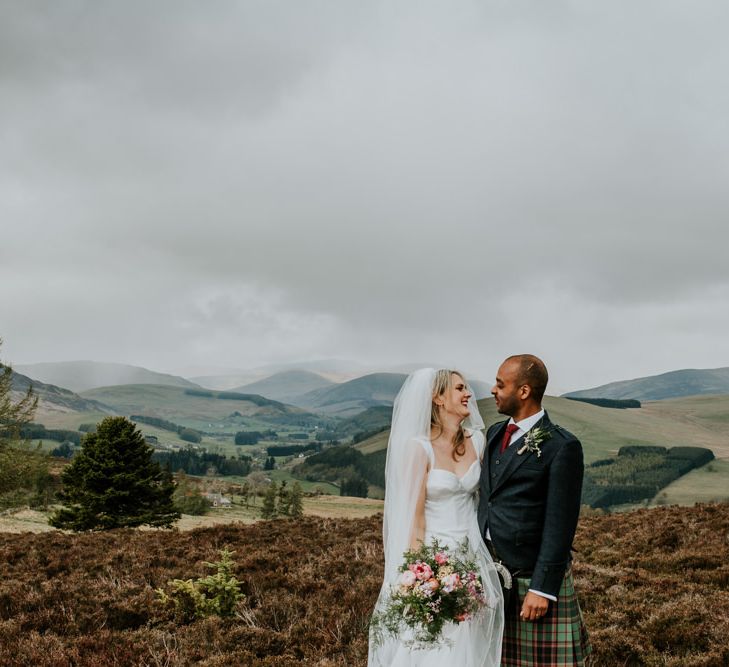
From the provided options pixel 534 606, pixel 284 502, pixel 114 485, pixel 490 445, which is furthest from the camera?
pixel 284 502

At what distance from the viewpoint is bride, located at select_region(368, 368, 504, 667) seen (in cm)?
466

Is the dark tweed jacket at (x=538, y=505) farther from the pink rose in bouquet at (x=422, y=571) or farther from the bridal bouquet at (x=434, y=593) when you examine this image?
the pink rose in bouquet at (x=422, y=571)

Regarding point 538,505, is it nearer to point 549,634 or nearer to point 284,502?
point 549,634

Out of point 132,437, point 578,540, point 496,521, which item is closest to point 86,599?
point 496,521

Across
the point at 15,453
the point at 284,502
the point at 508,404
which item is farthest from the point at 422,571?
the point at 284,502

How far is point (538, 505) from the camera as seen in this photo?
4.21 metres

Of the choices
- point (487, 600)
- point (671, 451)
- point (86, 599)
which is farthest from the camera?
point (671, 451)

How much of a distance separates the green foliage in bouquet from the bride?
15.5 ft

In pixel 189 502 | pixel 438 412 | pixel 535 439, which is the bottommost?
pixel 189 502

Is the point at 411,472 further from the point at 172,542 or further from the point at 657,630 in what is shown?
the point at 172,542

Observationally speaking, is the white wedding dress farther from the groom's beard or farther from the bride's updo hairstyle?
the groom's beard

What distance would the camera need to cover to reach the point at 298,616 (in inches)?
352

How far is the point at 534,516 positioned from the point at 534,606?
1.93ft

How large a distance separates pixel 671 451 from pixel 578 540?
184 metres
